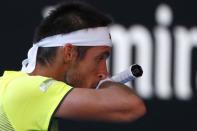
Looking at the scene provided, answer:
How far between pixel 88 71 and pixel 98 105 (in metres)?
0.27

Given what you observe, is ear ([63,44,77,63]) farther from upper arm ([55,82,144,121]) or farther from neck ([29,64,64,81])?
upper arm ([55,82,144,121])

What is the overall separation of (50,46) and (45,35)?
0.06m

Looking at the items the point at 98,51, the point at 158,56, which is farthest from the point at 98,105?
the point at 158,56

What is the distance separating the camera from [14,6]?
583 cm

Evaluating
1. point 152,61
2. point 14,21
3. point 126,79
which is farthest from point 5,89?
point 152,61

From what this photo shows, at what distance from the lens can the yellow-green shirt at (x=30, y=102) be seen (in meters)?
3.24

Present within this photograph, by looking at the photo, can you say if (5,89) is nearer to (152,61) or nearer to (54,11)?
(54,11)

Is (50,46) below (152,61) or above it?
above

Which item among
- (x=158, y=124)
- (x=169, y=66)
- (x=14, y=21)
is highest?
(x=14, y=21)

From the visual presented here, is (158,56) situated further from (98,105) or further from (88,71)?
(98,105)

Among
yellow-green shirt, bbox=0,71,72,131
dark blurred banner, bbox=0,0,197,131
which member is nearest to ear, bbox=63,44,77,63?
yellow-green shirt, bbox=0,71,72,131

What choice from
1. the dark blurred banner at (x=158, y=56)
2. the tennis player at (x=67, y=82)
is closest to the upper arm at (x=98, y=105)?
the tennis player at (x=67, y=82)

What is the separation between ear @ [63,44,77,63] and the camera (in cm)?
343

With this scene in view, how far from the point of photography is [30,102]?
10.7 feet
